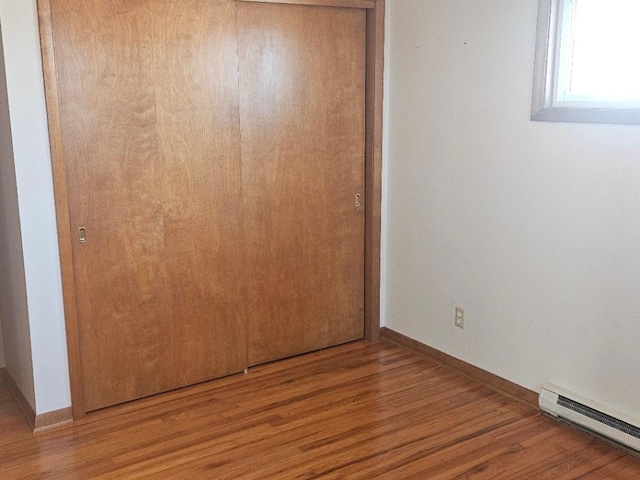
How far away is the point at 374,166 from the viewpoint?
152 inches

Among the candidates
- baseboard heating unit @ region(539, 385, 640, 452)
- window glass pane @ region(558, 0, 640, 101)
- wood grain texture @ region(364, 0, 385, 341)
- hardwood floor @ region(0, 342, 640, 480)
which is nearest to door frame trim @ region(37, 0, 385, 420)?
wood grain texture @ region(364, 0, 385, 341)

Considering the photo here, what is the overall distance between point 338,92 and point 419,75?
44cm

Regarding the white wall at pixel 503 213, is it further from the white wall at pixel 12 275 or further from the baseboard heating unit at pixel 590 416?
the white wall at pixel 12 275

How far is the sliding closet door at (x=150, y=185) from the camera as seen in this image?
2.95m

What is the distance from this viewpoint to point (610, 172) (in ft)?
9.05

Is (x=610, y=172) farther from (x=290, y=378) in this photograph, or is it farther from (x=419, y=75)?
(x=290, y=378)

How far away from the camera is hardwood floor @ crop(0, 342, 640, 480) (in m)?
2.68

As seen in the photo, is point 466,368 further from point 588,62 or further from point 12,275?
point 12,275

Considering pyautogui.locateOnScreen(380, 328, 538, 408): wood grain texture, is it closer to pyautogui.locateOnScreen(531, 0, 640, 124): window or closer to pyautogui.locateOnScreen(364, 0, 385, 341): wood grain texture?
pyautogui.locateOnScreen(364, 0, 385, 341): wood grain texture

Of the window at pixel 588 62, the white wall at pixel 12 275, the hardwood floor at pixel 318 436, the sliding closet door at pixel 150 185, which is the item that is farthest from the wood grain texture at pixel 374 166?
the white wall at pixel 12 275

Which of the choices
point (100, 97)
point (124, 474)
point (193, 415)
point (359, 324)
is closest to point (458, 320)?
point (359, 324)

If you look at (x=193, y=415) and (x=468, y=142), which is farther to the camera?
(x=468, y=142)

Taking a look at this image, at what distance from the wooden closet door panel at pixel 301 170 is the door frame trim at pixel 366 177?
5 centimetres

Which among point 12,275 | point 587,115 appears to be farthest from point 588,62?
point 12,275
